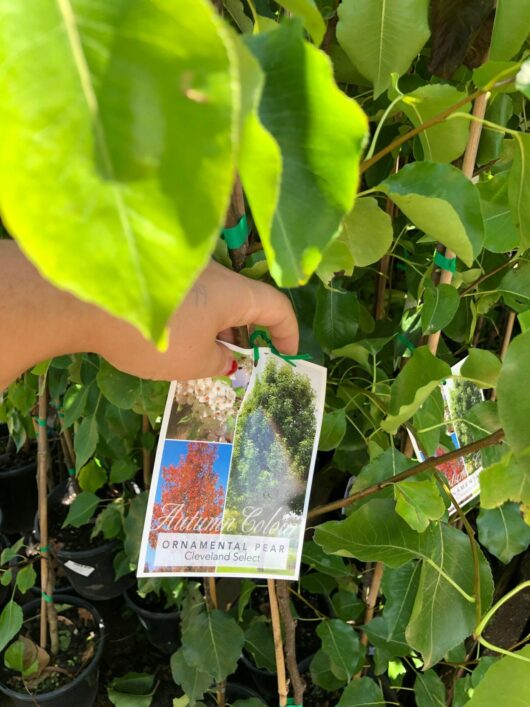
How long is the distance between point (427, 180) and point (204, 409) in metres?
0.32

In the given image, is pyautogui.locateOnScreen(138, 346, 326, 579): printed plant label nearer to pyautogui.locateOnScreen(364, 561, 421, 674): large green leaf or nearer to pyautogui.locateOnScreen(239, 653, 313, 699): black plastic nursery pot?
pyautogui.locateOnScreen(364, 561, 421, 674): large green leaf

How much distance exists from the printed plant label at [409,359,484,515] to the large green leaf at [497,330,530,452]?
30 centimetres

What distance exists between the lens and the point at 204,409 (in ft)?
2.12

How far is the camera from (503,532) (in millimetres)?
837

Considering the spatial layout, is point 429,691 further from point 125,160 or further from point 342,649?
point 125,160

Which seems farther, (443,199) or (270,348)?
(270,348)

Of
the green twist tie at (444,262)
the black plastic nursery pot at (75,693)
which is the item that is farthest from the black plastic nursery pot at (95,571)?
the green twist tie at (444,262)

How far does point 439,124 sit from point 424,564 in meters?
0.48

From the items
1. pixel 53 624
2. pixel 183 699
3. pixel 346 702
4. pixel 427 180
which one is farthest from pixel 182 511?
pixel 53 624

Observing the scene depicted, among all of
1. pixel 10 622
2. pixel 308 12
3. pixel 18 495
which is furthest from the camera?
pixel 18 495

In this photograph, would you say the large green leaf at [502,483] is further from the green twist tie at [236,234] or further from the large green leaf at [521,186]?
the green twist tie at [236,234]

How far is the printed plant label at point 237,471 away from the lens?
64cm

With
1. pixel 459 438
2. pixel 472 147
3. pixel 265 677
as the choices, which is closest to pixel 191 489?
pixel 459 438

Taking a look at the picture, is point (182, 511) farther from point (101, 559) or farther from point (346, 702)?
point (101, 559)
